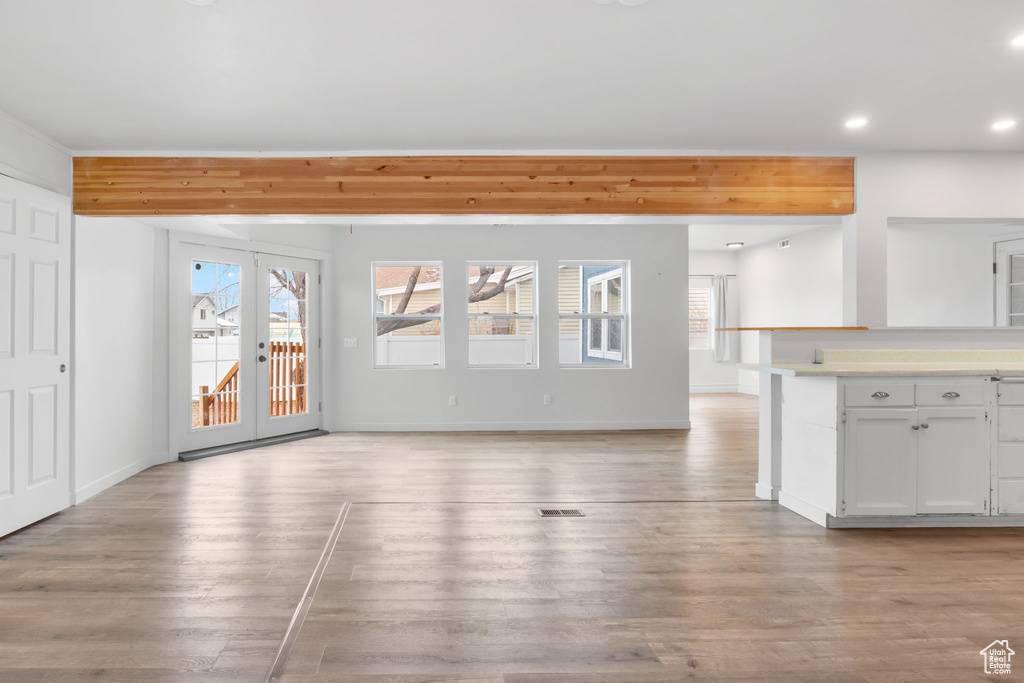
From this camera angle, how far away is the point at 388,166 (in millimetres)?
4590

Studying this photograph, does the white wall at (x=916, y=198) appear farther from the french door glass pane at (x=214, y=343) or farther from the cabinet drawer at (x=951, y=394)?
the french door glass pane at (x=214, y=343)

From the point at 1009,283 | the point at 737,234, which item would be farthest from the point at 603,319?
the point at 1009,283

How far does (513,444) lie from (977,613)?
14.6 ft

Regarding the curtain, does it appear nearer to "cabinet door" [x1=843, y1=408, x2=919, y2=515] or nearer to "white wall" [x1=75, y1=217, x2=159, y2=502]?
"cabinet door" [x1=843, y1=408, x2=919, y2=515]

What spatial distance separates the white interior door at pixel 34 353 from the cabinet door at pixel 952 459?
5411mm

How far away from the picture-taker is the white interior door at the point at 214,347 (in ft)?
19.6

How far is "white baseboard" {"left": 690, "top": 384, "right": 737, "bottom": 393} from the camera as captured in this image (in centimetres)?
1155

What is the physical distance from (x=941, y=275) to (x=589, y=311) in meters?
4.47

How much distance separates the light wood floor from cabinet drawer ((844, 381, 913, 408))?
0.76 meters

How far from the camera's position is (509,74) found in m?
3.22

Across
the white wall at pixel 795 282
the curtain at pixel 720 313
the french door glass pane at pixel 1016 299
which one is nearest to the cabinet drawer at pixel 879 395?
the french door glass pane at pixel 1016 299

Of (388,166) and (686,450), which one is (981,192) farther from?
(388,166)

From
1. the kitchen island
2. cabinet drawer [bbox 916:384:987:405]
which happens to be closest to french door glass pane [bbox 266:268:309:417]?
the kitchen island

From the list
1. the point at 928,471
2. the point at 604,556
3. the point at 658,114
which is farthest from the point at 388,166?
the point at 928,471
